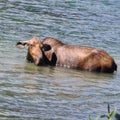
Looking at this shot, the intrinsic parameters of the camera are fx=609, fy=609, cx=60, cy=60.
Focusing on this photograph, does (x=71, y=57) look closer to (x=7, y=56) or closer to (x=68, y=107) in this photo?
(x=7, y=56)

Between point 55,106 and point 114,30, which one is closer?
point 55,106

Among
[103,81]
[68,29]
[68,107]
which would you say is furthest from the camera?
[68,29]

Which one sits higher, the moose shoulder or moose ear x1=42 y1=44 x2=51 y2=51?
moose ear x1=42 y1=44 x2=51 y2=51

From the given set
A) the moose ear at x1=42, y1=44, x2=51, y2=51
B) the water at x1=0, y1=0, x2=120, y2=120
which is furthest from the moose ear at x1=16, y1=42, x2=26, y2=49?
the moose ear at x1=42, y1=44, x2=51, y2=51

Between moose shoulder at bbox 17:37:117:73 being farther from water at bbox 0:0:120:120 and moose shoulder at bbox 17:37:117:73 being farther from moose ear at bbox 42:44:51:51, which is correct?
water at bbox 0:0:120:120

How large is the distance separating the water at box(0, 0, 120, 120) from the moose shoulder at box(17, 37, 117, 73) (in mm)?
254

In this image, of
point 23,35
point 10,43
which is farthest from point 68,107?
point 23,35

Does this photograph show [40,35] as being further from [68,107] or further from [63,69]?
[68,107]

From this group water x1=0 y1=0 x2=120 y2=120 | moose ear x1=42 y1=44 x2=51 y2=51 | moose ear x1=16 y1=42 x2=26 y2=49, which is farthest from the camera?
moose ear x1=16 y1=42 x2=26 y2=49

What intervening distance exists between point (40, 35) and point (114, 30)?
3009mm

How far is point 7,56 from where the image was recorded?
38.9ft

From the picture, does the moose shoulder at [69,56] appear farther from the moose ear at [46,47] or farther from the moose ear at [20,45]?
the moose ear at [20,45]

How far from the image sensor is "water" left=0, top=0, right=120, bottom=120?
804 cm

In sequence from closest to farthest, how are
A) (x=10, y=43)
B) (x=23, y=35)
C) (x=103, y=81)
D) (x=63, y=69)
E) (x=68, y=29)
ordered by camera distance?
(x=103, y=81) < (x=63, y=69) < (x=10, y=43) < (x=23, y=35) < (x=68, y=29)
